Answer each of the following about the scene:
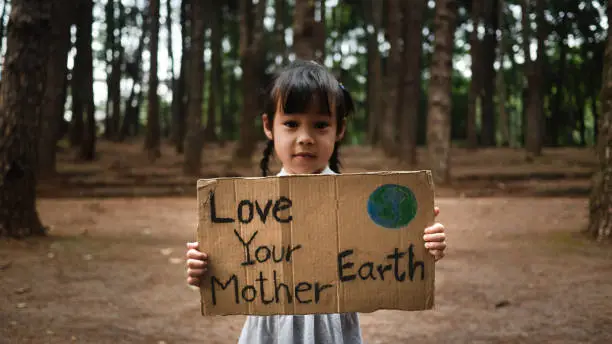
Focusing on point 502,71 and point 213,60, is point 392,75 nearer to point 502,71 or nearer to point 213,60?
point 213,60

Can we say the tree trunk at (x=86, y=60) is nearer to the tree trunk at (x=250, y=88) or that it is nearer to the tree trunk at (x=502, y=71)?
the tree trunk at (x=250, y=88)

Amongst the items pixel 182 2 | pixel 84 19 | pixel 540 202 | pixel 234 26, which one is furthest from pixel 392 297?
pixel 234 26

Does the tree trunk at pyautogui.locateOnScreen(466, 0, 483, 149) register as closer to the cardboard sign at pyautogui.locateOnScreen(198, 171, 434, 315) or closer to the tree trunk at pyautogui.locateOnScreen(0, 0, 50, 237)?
the tree trunk at pyautogui.locateOnScreen(0, 0, 50, 237)

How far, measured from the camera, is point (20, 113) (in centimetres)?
587

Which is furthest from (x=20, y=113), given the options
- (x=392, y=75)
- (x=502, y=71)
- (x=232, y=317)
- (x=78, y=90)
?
(x=502, y=71)

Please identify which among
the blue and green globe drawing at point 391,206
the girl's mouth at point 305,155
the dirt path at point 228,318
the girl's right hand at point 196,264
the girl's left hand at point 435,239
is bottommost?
the dirt path at point 228,318

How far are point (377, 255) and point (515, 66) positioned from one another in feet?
113

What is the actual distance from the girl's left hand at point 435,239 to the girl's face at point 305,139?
0.51 metres

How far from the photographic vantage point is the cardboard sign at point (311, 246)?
196 cm

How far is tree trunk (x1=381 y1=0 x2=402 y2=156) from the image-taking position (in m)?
16.3

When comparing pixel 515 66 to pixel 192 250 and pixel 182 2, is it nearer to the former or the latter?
pixel 182 2

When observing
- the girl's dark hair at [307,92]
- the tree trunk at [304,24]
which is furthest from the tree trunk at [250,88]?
the girl's dark hair at [307,92]

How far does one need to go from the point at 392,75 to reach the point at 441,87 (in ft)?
19.0

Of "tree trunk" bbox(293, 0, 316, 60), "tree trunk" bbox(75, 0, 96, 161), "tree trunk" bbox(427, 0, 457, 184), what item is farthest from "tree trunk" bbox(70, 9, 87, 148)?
"tree trunk" bbox(427, 0, 457, 184)
